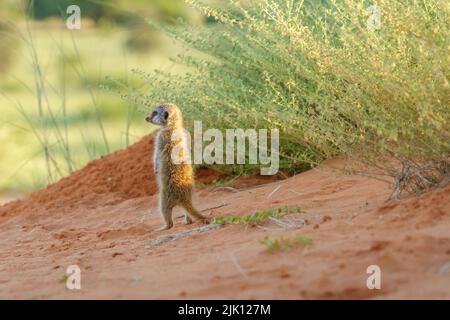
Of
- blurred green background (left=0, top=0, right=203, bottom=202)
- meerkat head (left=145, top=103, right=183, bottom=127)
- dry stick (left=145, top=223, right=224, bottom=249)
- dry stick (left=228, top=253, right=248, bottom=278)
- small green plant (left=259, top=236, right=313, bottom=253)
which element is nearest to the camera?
dry stick (left=228, top=253, right=248, bottom=278)

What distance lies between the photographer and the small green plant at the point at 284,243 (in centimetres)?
370

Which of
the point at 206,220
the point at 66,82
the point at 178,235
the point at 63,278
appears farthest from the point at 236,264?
the point at 66,82

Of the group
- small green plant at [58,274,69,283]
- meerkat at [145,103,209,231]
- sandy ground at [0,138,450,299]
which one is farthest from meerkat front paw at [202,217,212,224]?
small green plant at [58,274,69,283]

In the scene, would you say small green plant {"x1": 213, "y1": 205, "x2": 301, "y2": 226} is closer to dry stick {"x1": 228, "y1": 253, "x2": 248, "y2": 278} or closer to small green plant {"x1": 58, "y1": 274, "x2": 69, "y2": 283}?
dry stick {"x1": 228, "y1": 253, "x2": 248, "y2": 278}

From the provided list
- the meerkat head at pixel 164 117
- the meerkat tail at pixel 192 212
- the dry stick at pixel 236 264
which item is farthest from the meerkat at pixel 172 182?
the dry stick at pixel 236 264

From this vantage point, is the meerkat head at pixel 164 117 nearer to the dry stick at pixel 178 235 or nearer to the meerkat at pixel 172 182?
the meerkat at pixel 172 182

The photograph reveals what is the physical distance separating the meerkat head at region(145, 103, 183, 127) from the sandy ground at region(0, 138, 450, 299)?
68 cm

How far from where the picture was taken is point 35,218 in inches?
280

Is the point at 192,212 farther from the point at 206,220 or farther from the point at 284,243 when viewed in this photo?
the point at 284,243

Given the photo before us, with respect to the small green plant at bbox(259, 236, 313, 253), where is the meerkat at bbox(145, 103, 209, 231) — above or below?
above

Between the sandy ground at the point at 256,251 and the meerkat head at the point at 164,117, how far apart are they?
0.68 m

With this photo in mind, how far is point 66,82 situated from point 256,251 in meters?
7.56

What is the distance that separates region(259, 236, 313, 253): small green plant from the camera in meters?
3.70
